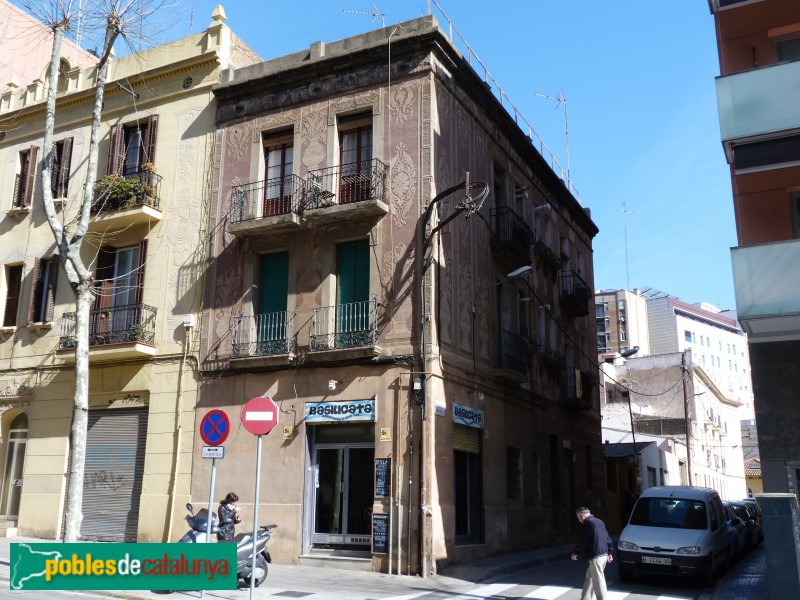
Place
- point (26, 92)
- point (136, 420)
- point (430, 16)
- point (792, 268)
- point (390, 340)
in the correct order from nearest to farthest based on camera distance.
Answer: point (792, 268) < point (390, 340) < point (430, 16) < point (136, 420) < point (26, 92)

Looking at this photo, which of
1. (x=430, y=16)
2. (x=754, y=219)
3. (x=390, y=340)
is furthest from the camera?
(x=430, y=16)

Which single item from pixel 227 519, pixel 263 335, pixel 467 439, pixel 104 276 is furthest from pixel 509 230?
pixel 227 519

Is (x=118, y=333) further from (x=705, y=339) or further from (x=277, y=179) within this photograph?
(x=705, y=339)

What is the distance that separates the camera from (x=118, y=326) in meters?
20.9

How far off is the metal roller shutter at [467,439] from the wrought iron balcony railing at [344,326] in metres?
3.14

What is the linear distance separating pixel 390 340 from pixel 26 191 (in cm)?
1385

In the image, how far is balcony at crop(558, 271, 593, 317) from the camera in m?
28.3

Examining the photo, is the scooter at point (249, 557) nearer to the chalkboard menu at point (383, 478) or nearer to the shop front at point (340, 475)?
the chalkboard menu at point (383, 478)

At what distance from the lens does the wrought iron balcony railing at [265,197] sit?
19500mm

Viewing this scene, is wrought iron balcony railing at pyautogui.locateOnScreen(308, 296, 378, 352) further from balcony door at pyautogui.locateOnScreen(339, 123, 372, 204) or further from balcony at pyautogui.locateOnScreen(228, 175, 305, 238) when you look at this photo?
balcony door at pyautogui.locateOnScreen(339, 123, 372, 204)

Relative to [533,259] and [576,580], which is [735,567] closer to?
[576,580]

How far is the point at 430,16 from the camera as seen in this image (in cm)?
1880

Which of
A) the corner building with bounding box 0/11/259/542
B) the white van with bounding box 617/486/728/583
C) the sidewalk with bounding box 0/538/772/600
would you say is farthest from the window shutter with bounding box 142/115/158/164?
the white van with bounding box 617/486/728/583

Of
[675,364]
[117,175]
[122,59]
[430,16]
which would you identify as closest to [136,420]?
[117,175]
